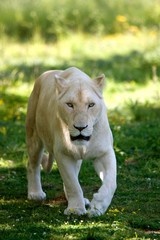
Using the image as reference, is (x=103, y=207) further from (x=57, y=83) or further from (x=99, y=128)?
(x=57, y=83)

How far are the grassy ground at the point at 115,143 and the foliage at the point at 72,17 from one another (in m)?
0.75

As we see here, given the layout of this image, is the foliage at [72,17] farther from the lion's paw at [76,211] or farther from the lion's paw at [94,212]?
the lion's paw at [94,212]

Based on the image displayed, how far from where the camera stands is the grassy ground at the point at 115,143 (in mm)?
6672

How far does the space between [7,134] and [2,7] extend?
11131 mm

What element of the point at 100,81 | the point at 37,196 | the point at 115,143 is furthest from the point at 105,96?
the point at 100,81

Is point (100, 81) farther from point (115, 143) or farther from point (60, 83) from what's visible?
point (115, 143)

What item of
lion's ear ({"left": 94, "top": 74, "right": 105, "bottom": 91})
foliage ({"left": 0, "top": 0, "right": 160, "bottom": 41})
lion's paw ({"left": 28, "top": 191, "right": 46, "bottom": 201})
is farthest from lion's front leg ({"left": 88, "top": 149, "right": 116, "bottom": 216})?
foliage ({"left": 0, "top": 0, "right": 160, "bottom": 41})

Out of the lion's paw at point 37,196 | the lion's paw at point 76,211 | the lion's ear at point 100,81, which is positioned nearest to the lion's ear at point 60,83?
the lion's ear at point 100,81

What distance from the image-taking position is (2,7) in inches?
851

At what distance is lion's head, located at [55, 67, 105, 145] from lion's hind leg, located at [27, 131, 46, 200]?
126cm

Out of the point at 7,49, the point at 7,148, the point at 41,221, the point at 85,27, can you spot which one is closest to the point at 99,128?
the point at 41,221

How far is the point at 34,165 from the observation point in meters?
8.36

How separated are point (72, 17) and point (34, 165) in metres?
12.6

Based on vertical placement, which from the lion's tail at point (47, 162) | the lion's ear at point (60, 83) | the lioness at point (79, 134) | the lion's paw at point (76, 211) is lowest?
the lion's paw at point (76, 211)
